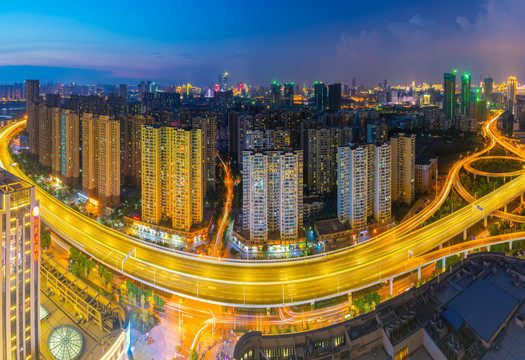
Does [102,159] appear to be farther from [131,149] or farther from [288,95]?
[288,95]

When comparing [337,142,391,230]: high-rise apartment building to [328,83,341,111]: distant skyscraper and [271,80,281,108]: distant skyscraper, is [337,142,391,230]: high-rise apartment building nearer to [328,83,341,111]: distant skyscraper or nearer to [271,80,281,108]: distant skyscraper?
[328,83,341,111]: distant skyscraper

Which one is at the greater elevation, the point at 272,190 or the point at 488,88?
the point at 488,88

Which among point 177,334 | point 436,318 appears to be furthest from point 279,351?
point 177,334

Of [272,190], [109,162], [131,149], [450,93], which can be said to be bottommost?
[272,190]

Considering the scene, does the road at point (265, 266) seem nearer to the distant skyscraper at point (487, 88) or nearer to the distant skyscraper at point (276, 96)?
the distant skyscraper at point (276, 96)

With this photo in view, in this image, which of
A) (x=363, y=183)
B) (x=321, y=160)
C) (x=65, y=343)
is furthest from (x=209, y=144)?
(x=65, y=343)

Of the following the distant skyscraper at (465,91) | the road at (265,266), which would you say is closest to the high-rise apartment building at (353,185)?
the road at (265,266)

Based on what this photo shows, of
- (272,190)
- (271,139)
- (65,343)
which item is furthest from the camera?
(271,139)
